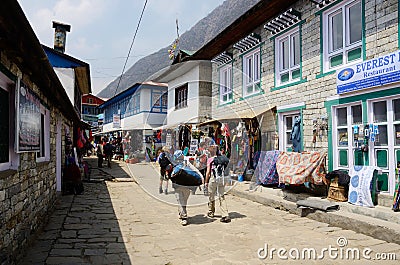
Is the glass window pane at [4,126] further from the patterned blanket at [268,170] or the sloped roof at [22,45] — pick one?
the patterned blanket at [268,170]

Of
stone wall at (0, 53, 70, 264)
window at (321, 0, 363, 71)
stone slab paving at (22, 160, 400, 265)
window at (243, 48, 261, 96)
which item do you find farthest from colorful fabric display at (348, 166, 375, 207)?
stone wall at (0, 53, 70, 264)

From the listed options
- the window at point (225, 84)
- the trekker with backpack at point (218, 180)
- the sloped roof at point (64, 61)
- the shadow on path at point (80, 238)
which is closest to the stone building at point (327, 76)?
the window at point (225, 84)

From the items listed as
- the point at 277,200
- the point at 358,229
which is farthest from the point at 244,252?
the point at 277,200

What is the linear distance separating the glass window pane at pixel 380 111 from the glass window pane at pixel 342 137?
90 centimetres

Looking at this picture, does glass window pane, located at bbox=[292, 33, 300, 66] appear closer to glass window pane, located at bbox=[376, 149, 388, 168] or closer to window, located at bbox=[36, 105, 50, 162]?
glass window pane, located at bbox=[376, 149, 388, 168]

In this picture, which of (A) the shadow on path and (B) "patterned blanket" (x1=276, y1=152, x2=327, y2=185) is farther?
(B) "patterned blanket" (x1=276, y1=152, x2=327, y2=185)

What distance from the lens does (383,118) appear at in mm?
7031

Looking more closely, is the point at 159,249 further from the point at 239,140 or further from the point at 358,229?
the point at 239,140

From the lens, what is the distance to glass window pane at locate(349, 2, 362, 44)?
773 centimetres

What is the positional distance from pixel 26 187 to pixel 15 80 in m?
1.74

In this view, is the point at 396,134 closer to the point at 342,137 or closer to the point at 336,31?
the point at 342,137

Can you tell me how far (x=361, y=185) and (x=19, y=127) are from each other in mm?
6555

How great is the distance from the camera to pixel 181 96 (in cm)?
1748

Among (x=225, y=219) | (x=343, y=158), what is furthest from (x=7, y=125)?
(x=343, y=158)
